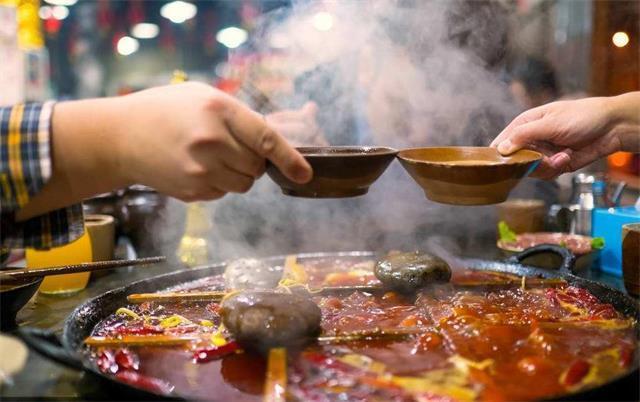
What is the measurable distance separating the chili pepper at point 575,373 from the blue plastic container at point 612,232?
1752 millimetres

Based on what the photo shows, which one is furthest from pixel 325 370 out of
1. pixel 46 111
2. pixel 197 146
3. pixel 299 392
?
pixel 46 111

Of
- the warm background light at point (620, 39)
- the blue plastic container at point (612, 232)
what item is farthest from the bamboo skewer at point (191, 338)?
the warm background light at point (620, 39)

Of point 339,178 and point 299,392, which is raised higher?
point 339,178

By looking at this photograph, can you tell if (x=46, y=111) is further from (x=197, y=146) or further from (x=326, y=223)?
(x=326, y=223)

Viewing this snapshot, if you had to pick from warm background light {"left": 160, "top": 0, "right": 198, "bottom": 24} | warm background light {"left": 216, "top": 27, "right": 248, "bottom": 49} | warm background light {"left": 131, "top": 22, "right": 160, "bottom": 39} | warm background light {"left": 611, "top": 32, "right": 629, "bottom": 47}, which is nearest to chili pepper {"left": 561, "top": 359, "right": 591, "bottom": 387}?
warm background light {"left": 611, "top": 32, "right": 629, "bottom": 47}

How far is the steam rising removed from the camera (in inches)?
177

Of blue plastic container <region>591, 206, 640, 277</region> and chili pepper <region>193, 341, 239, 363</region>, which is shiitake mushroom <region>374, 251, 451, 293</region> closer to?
chili pepper <region>193, 341, 239, 363</region>

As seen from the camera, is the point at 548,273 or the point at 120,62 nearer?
the point at 548,273

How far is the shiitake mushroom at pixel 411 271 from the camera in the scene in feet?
8.59

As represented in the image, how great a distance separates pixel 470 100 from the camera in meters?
4.73

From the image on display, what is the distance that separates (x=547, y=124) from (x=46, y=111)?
198 cm

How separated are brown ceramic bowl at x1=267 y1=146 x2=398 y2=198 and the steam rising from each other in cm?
229

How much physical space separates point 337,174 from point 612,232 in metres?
2.23

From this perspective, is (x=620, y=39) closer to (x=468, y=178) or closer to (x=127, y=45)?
(x=468, y=178)
